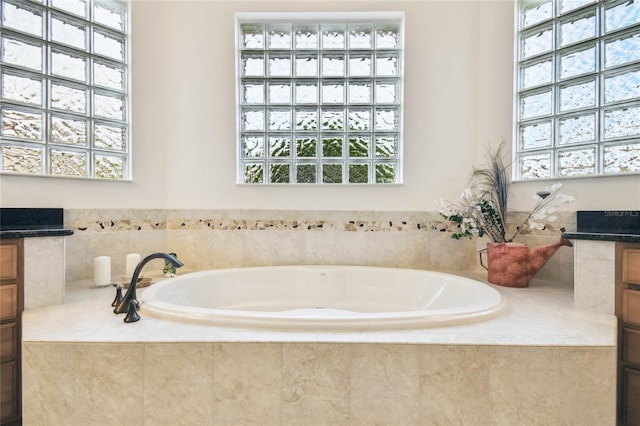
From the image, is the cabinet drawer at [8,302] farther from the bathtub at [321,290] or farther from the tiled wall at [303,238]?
the tiled wall at [303,238]

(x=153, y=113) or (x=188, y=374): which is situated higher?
(x=153, y=113)

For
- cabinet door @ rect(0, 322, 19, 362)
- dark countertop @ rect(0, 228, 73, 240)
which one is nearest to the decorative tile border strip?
dark countertop @ rect(0, 228, 73, 240)

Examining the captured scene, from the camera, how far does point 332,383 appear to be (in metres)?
0.92

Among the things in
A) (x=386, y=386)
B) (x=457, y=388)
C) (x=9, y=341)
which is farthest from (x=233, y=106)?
(x=457, y=388)

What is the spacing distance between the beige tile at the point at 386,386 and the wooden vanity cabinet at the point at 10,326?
4.39 feet

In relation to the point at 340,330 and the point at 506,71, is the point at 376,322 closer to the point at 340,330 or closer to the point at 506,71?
the point at 340,330

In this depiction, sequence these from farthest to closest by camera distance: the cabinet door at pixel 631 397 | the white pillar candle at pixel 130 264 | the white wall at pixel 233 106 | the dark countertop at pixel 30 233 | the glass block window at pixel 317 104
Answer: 1. the glass block window at pixel 317 104
2. the white wall at pixel 233 106
3. the white pillar candle at pixel 130 264
4. the dark countertop at pixel 30 233
5. the cabinet door at pixel 631 397

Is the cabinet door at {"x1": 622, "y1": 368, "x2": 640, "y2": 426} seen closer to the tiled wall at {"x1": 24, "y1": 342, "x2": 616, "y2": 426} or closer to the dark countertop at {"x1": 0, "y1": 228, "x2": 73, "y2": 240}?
the tiled wall at {"x1": 24, "y1": 342, "x2": 616, "y2": 426}

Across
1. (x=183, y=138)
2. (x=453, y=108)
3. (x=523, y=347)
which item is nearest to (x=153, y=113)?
(x=183, y=138)

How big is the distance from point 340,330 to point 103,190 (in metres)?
1.84

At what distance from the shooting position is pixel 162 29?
2.01m

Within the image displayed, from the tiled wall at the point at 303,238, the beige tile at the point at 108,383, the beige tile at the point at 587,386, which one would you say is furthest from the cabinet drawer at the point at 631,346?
the beige tile at the point at 108,383

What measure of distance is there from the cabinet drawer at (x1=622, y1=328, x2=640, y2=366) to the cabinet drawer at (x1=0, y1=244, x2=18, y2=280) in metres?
2.58

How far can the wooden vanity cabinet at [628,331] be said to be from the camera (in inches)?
42.4
